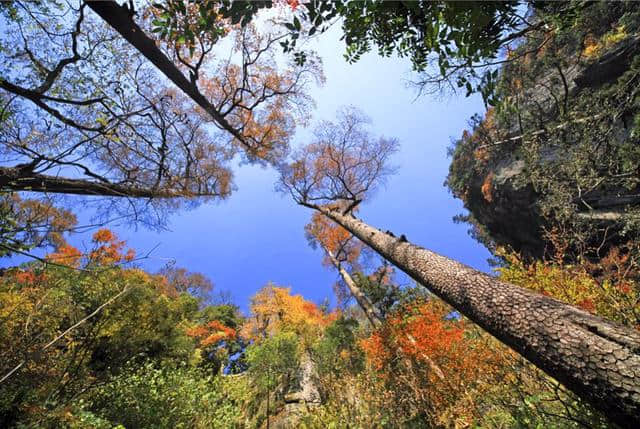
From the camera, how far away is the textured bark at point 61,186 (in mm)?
2885

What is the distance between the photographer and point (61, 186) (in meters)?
4.43

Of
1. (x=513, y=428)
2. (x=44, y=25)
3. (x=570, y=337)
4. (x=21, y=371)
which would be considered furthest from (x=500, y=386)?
(x=44, y=25)

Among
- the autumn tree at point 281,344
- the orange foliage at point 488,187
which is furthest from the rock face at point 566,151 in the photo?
the autumn tree at point 281,344

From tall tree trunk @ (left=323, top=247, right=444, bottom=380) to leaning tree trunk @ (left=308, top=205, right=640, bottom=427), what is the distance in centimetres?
338

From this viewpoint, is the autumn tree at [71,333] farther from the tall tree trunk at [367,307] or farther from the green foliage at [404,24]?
the tall tree trunk at [367,307]

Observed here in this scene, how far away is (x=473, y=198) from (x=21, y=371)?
62.5ft

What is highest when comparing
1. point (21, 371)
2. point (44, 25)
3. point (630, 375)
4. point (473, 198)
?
point (473, 198)

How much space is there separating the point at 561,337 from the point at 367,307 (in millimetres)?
8730

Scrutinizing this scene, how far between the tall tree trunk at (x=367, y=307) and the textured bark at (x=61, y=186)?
7.35 meters

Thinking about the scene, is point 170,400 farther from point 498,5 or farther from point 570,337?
point 498,5

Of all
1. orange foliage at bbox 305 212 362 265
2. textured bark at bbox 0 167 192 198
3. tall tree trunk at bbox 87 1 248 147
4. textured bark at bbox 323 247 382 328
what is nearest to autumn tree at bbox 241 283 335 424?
textured bark at bbox 323 247 382 328

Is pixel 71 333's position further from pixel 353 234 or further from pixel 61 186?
pixel 353 234

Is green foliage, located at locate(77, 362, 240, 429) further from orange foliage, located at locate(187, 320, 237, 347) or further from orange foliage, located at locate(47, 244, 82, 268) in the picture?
orange foliage, located at locate(187, 320, 237, 347)

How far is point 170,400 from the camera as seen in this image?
190 inches
